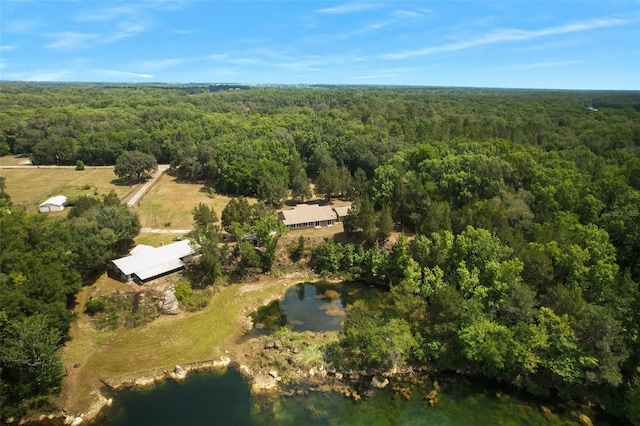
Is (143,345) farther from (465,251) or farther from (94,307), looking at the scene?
(465,251)

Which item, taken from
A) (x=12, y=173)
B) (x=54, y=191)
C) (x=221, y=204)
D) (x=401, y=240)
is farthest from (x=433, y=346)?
(x=12, y=173)

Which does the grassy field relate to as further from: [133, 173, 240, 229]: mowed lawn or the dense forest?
[133, 173, 240, 229]: mowed lawn

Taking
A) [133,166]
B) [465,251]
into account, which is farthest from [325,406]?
[133,166]

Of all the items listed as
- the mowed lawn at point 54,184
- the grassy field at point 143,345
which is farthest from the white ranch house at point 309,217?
the mowed lawn at point 54,184

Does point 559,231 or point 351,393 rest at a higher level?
point 559,231

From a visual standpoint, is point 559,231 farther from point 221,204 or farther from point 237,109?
point 237,109

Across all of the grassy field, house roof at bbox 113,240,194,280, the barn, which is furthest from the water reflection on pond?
house roof at bbox 113,240,194,280
